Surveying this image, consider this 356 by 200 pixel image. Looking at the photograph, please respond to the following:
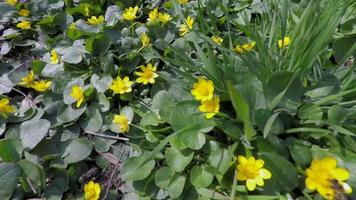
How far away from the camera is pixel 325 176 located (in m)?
1.13

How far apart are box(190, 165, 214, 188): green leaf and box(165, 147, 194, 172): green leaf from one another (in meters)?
0.04

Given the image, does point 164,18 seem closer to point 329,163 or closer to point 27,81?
point 27,81

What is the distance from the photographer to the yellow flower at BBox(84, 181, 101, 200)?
1433mm

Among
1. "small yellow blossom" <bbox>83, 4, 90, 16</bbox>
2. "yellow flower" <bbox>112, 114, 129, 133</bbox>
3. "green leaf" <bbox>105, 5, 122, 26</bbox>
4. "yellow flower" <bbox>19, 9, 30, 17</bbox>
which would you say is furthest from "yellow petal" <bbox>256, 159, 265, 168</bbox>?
"yellow flower" <bbox>19, 9, 30, 17</bbox>

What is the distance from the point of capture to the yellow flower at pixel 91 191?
1.43m

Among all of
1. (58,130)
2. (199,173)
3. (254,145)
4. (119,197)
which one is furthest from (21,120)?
(254,145)

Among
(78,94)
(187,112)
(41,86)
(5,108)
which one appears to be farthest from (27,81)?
(187,112)

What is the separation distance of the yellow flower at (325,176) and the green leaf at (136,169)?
0.55m

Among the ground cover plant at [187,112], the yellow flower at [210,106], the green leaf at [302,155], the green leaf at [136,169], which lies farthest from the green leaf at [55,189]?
the green leaf at [302,155]

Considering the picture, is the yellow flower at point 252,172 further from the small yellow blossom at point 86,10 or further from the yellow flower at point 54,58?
the small yellow blossom at point 86,10

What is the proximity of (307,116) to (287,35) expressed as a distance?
0.50m

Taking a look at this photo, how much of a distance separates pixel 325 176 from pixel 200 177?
41cm

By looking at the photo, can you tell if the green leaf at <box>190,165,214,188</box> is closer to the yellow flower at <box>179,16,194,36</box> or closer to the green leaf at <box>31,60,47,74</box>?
the yellow flower at <box>179,16,194,36</box>

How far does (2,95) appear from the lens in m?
1.81
